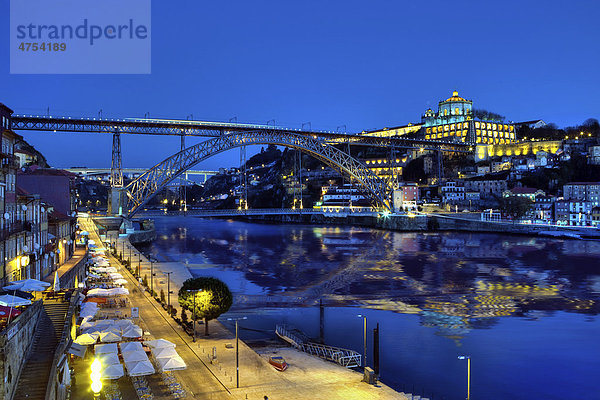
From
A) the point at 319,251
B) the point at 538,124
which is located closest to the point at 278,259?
the point at 319,251

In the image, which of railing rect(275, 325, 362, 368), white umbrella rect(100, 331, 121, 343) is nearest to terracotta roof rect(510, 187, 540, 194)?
railing rect(275, 325, 362, 368)

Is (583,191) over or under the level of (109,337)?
over

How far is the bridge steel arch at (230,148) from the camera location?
57.8 m

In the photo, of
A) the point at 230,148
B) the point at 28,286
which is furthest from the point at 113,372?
the point at 230,148

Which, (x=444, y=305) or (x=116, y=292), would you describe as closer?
(x=116, y=292)

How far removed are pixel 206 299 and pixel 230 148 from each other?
1803 inches

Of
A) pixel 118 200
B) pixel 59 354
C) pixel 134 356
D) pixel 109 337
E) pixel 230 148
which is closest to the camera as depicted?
pixel 59 354

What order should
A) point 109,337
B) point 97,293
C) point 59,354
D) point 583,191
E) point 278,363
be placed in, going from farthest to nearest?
1. point 583,191
2. point 97,293
3. point 278,363
4. point 109,337
5. point 59,354

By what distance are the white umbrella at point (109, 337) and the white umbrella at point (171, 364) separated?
2348mm

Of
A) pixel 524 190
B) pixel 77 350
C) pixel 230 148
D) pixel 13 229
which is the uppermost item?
pixel 230 148

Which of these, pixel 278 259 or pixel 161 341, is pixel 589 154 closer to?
pixel 278 259

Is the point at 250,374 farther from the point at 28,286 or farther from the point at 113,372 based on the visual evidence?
the point at 28,286

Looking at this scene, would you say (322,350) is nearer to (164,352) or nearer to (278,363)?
(278,363)

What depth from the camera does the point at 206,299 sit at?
62.7ft
